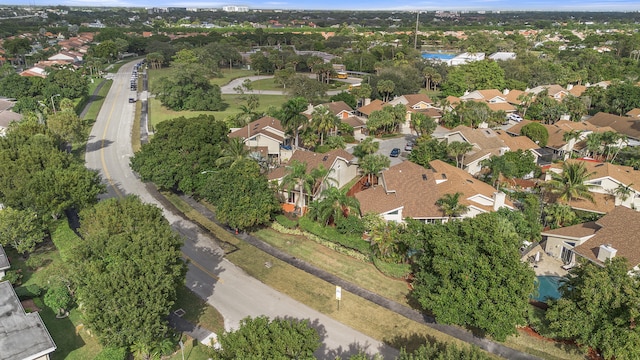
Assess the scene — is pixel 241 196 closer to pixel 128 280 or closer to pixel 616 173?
pixel 128 280

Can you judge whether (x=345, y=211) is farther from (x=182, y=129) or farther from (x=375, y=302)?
(x=182, y=129)

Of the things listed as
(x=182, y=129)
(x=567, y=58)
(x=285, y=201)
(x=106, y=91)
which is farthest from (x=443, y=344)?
(x=567, y=58)

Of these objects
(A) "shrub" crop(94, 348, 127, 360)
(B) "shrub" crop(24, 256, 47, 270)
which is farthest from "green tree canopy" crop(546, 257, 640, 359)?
(B) "shrub" crop(24, 256, 47, 270)

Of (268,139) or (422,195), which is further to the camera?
(268,139)

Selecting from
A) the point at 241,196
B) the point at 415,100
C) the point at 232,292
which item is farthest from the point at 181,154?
the point at 415,100

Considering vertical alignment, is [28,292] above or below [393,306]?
above

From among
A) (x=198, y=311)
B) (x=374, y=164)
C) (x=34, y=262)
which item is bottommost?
(x=198, y=311)

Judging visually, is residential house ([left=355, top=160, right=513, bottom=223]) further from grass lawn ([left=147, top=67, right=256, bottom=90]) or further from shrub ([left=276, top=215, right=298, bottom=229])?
grass lawn ([left=147, top=67, right=256, bottom=90])
